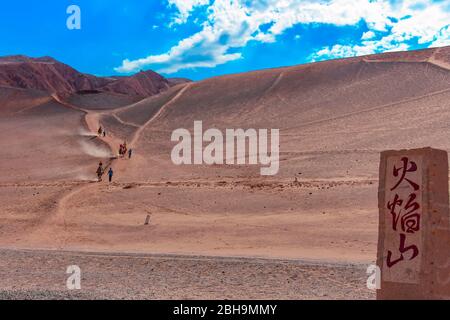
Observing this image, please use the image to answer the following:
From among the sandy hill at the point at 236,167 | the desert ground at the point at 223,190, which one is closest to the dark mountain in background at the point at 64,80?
the sandy hill at the point at 236,167

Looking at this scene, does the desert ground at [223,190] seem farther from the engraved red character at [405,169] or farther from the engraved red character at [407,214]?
the engraved red character at [405,169]

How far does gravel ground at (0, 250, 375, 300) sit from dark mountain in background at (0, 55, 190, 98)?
337 feet

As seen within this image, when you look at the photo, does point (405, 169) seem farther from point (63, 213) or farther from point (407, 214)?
point (63, 213)

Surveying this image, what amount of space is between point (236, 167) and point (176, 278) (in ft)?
67.9

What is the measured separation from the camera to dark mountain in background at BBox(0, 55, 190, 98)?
123 m

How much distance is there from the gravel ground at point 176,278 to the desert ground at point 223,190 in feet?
0.14

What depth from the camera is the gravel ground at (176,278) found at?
962 cm

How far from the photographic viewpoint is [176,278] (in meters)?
11.2

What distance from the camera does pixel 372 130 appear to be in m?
38.0

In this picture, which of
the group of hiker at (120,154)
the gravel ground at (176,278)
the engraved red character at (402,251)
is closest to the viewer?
the engraved red character at (402,251)

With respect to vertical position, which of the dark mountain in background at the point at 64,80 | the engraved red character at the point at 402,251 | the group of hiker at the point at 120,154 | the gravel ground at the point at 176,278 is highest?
the dark mountain in background at the point at 64,80
